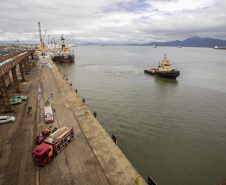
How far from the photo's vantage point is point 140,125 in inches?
1059

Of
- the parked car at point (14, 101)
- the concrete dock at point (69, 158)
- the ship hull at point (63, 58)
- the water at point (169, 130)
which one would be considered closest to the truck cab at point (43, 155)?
the concrete dock at point (69, 158)

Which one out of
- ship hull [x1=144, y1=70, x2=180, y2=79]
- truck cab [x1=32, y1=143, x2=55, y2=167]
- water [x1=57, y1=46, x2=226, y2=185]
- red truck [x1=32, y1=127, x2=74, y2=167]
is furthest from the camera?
ship hull [x1=144, y1=70, x2=180, y2=79]

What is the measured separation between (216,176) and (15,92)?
149ft

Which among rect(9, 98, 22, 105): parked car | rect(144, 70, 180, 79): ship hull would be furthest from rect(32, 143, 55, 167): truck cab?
rect(144, 70, 180, 79): ship hull

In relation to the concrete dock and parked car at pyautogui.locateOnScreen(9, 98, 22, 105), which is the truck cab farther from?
parked car at pyautogui.locateOnScreen(9, 98, 22, 105)

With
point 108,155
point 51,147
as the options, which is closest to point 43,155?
point 51,147

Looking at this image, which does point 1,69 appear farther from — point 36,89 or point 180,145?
point 180,145

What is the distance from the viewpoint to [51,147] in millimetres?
14961

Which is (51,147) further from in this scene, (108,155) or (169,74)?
(169,74)

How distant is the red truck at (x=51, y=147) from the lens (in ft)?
46.2

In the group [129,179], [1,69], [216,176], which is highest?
[1,69]

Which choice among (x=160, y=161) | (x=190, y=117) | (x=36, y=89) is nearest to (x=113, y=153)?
(x=160, y=161)

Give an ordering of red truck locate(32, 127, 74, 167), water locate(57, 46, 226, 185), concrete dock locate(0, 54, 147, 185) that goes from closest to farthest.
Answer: concrete dock locate(0, 54, 147, 185) → red truck locate(32, 127, 74, 167) → water locate(57, 46, 226, 185)

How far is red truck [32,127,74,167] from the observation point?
554 inches
